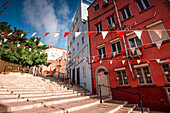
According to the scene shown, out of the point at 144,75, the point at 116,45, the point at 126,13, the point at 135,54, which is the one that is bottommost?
the point at 144,75

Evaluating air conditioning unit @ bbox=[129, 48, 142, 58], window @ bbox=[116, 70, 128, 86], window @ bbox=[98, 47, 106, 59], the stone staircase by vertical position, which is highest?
window @ bbox=[98, 47, 106, 59]

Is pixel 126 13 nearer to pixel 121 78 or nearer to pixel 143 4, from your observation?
pixel 143 4

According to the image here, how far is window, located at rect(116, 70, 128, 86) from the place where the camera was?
757 cm

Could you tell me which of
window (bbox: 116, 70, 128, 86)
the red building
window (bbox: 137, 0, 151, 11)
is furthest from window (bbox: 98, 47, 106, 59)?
window (bbox: 137, 0, 151, 11)

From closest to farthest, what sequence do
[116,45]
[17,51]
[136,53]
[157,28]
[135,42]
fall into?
1. [157,28]
2. [136,53]
3. [135,42]
4. [116,45]
5. [17,51]

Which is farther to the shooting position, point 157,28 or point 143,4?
point 143,4

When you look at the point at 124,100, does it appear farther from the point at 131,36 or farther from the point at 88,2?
the point at 88,2

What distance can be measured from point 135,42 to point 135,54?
1.32 meters

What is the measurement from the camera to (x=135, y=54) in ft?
23.5

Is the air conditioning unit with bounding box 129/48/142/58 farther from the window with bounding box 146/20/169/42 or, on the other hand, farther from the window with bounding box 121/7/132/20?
the window with bounding box 121/7/132/20

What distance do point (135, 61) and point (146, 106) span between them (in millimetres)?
3657

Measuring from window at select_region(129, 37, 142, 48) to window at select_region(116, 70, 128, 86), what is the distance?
9.16 feet

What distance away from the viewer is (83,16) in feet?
46.3

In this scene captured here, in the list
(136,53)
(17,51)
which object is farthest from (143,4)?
(17,51)
